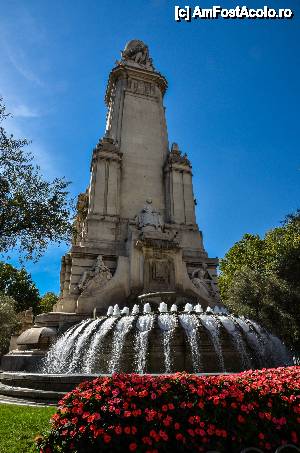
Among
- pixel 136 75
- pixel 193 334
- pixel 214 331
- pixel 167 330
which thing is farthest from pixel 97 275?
pixel 136 75

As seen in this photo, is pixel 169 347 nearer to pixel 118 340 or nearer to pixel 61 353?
pixel 118 340

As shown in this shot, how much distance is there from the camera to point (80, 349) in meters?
10.9

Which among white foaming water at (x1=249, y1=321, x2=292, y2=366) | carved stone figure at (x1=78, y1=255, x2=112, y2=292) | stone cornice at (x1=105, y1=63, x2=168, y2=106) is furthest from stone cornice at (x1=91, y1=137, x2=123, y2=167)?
white foaming water at (x1=249, y1=321, x2=292, y2=366)

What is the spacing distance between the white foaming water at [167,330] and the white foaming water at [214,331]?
1.10m

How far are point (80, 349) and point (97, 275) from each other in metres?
6.48

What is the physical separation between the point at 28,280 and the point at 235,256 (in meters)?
34.1

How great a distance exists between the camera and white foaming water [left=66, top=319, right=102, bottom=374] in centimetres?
1060

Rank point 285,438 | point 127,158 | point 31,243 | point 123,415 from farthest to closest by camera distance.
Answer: point 127,158, point 31,243, point 285,438, point 123,415

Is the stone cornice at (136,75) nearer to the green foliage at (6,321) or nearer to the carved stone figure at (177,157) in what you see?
the carved stone figure at (177,157)

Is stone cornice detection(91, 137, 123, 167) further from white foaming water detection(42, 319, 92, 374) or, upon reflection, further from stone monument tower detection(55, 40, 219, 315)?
white foaming water detection(42, 319, 92, 374)

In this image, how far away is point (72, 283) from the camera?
17.3 metres

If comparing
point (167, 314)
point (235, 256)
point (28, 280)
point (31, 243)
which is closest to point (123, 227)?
point (31, 243)

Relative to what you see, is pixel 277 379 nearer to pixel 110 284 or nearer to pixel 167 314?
pixel 167 314

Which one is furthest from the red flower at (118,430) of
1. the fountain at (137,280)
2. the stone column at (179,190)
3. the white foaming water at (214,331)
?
the stone column at (179,190)
